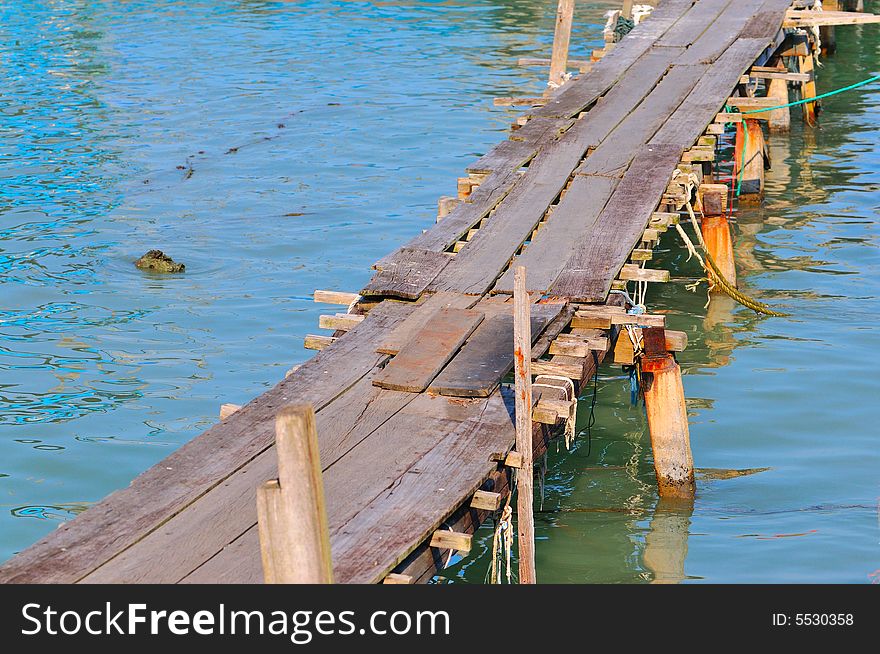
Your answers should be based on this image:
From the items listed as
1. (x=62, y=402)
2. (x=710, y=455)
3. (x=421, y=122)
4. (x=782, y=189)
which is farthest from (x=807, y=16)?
(x=62, y=402)

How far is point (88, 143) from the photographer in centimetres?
1828

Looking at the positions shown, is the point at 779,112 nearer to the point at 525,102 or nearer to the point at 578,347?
the point at 525,102

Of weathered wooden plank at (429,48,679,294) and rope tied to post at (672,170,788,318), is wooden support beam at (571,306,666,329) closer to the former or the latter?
weathered wooden plank at (429,48,679,294)

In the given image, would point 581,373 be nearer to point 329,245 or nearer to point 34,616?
point 34,616

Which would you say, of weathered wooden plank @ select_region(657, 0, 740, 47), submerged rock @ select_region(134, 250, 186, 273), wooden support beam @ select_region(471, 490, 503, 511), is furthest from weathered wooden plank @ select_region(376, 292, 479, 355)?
weathered wooden plank @ select_region(657, 0, 740, 47)

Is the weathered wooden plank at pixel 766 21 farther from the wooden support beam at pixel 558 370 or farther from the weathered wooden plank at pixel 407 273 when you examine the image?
the wooden support beam at pixel 558 370

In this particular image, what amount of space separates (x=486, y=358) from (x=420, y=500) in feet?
5.20

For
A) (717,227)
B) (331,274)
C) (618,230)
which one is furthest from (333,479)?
(331,274)

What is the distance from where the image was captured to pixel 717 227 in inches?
463

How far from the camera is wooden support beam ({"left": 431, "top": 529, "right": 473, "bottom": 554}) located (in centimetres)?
575

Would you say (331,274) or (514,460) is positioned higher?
(514,460)

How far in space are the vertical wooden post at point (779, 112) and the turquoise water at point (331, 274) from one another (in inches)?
14.9

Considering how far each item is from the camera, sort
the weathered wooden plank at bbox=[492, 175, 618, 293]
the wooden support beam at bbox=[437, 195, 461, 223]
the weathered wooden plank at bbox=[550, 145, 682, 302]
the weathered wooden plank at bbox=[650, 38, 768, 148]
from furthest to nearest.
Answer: the weathered wooden plank at bbox=[650, 38, 768, 148] < the wooden support beam at bbox=[437, 195, 461, 223] < the weathered wooden plank at bbox=[492, 175, 618, 293] < the weathered wooden plank at bbox=[550, 145, 682, 302]

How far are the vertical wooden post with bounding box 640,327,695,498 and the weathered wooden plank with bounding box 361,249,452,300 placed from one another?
5.73 feet
